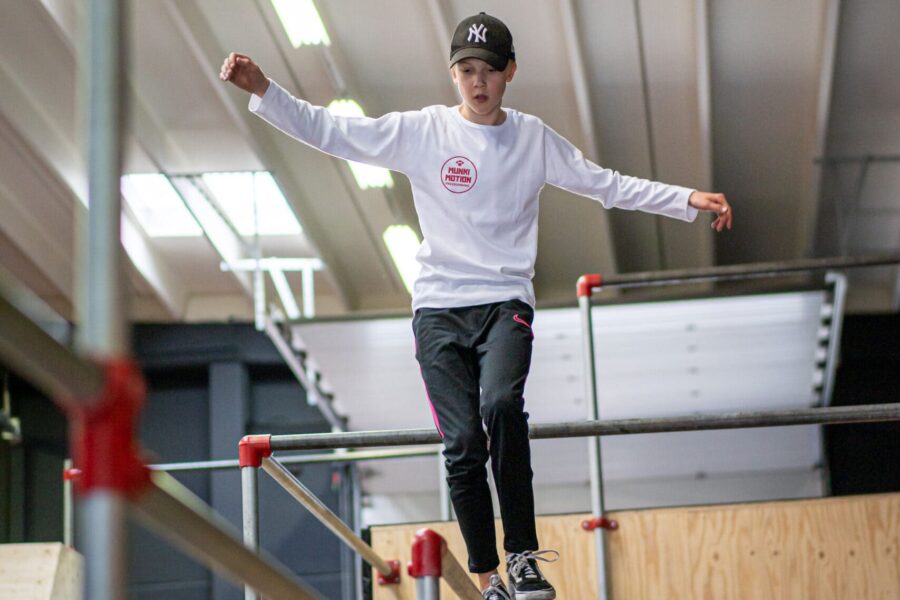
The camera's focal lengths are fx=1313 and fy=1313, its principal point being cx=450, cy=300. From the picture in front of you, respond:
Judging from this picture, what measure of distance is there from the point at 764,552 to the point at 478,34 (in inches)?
83.1

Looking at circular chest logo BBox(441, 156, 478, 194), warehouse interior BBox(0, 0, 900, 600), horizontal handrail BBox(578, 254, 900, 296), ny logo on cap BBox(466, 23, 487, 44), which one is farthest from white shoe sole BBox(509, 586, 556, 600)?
warehouse interior BBox(0, 0, 900, 600)

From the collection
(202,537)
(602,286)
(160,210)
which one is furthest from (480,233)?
(160,210)

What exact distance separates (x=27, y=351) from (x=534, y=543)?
6.65ft

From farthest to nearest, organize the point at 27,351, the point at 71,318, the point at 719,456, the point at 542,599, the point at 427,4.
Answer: the point at 71,318
the point at 719,456
the point at 427,4
the point at 542,599
the point at 27,351

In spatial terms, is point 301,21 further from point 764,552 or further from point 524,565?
point 524,565

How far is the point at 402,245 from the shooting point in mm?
8609

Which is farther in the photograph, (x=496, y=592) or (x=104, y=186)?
(x=496, y=592)

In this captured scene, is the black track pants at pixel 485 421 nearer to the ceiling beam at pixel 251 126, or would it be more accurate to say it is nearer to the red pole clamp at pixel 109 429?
the red pole clamp at pixel 109 429

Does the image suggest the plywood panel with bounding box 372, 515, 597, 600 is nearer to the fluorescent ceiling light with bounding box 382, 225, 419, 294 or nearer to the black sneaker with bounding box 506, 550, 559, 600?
the black sneaker with bounding box 506, 550, 559, 600

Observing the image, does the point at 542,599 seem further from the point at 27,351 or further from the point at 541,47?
the point at 541,47

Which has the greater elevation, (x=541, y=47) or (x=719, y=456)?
(x=541, y=47)

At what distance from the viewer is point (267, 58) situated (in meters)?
7.23

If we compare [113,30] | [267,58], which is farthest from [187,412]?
[113,30]

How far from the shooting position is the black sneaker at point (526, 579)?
2723 mm
